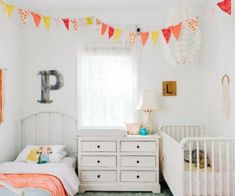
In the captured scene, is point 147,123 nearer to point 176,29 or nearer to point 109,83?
point 109,83

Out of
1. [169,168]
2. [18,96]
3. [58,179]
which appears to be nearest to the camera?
[58,179]

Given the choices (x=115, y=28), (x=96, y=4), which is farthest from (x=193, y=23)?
(x=96, y=4)

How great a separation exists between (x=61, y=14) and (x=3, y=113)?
1676 millimetres

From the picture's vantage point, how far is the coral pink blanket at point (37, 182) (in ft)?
7.47

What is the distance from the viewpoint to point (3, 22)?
10.6 feet

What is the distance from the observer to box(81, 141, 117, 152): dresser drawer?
3250 mm

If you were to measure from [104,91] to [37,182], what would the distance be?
1.69 metres

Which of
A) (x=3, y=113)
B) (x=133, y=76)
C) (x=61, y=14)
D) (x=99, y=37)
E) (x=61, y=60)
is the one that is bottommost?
(x=3, y=113)

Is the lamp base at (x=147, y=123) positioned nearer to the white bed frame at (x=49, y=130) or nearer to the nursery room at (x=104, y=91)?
the nursery room at (x=104, y=91)

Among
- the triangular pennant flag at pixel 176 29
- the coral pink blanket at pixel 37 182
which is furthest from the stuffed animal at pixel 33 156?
the triangular pennant flag at pixel 176 29

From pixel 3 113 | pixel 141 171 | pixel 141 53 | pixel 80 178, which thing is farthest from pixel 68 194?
pixel 141 53

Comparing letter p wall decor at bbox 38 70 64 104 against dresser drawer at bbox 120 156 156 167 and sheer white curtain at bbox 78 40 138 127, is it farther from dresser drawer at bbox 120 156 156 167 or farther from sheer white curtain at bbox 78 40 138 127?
dresser drawer at bbox 120 156 156 167

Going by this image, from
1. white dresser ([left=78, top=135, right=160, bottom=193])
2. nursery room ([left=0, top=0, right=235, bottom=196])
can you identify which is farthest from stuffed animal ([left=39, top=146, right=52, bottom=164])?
white dresser ([left=78, top=135, right=160, bottom=193])

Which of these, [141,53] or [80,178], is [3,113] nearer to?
[80,178]
